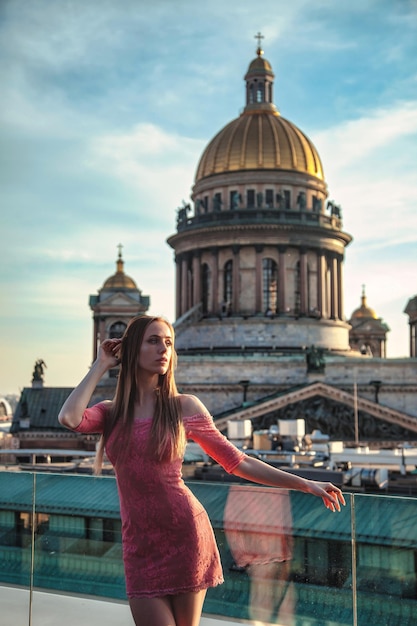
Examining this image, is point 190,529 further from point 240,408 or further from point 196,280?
point 196,280

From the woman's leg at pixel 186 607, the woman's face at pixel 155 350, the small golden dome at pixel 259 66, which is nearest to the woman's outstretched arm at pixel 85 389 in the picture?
the woman's face at pixel 155 350

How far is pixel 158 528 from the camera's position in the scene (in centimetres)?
546

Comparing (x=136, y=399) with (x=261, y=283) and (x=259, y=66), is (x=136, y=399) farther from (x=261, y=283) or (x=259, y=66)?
(x=259, y=66)

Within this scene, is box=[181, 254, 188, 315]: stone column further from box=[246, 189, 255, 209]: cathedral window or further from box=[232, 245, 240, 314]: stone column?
box=[246, 189, 255, 209]: cathedral window

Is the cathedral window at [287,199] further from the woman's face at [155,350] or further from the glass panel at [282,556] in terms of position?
the woman's face at [155,350]

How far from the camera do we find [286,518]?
24.2 ft

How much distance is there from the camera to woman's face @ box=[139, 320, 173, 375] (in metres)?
5.77

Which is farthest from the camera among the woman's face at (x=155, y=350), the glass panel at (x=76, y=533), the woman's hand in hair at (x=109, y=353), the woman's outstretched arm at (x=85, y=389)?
the glass panel at (x=76, y=533)

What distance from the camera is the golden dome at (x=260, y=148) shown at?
2874 inches

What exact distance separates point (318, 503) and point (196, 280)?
67.1 metres

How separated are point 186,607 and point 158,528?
Result: 51cm

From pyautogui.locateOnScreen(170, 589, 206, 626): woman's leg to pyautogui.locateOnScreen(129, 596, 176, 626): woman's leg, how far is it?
3cm

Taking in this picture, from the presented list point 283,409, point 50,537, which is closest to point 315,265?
point 283,409

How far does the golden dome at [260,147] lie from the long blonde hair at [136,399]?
223 feet
